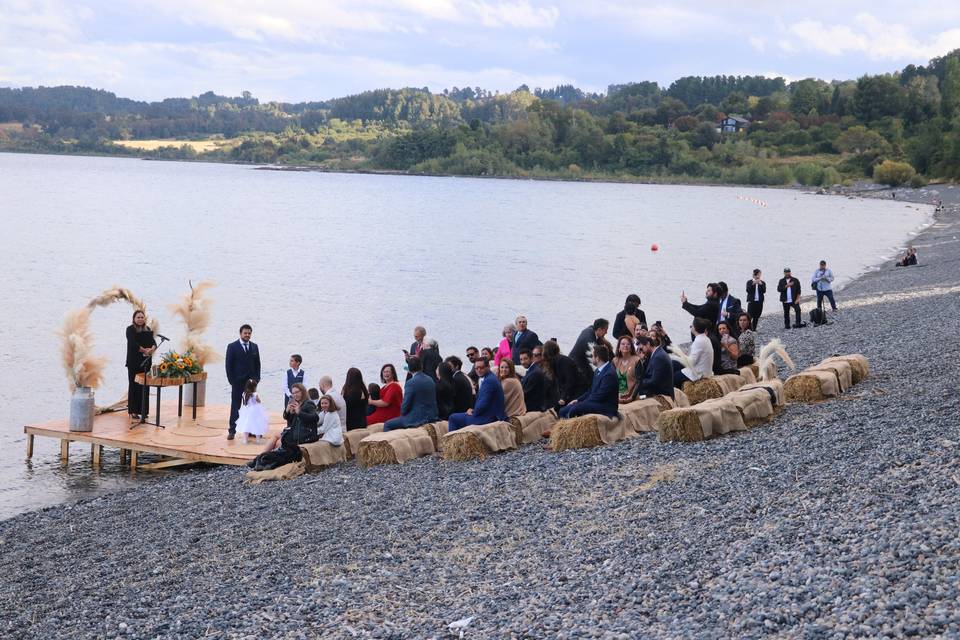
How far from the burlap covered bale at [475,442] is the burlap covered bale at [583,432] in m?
0.69

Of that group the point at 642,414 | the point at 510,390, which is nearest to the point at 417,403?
the point at 510,390

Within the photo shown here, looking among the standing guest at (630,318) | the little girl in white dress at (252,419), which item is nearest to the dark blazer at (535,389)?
the standing guest at (630,318)

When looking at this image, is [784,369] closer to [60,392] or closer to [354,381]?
[354,381]

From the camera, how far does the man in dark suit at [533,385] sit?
1384 cm

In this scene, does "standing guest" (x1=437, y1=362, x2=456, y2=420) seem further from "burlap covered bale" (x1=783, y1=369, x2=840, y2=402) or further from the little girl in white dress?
"burlap covered bale" (x1=783, y1=369, x2=840, y2=402)

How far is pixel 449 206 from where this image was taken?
125 meters

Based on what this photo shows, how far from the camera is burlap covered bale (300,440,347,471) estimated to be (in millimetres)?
13485

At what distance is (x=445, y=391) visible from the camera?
557 inches

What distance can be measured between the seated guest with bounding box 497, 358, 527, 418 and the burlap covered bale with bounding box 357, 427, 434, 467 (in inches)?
45.8

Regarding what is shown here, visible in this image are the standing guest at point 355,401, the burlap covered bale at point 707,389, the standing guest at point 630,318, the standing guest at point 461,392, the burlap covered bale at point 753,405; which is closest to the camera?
the burlap covered bale at point 753,405

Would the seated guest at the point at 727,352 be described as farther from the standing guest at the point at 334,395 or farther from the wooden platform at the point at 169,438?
the wooden platform at the point at 169,438

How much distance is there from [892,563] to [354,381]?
8534mm

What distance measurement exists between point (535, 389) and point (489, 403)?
91cm

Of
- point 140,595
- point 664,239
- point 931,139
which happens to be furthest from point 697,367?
point 931,139
